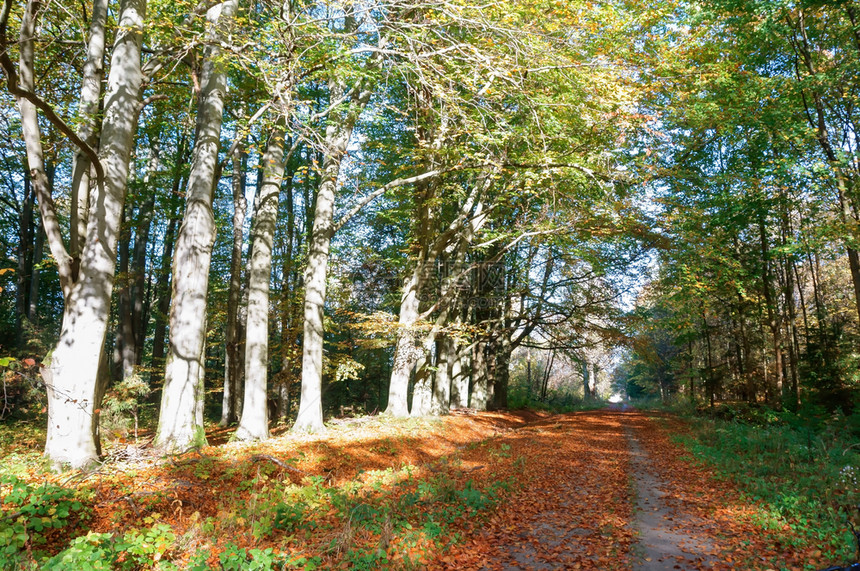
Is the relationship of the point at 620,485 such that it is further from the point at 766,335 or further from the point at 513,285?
the point at 766,335

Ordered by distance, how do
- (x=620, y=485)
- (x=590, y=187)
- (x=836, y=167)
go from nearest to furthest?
(x=620, y=485)
(x=836, y=167)
(x=590, y=187)

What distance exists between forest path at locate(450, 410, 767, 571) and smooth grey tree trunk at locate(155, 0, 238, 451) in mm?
5523

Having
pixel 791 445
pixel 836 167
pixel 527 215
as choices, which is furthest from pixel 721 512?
pixel 527 215

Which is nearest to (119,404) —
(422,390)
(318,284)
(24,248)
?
(318,284)

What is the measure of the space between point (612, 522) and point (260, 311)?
26.3ft

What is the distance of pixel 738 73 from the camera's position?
520 inches

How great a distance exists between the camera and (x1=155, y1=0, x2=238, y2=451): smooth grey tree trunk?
7898 mm

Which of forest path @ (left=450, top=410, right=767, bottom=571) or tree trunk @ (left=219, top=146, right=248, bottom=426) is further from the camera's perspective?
tree trunk @ (left=219, top=146, right=248, bottom=426)

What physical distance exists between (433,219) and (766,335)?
1928 cm

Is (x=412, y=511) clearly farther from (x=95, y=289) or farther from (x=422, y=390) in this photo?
(x=422, y=390)

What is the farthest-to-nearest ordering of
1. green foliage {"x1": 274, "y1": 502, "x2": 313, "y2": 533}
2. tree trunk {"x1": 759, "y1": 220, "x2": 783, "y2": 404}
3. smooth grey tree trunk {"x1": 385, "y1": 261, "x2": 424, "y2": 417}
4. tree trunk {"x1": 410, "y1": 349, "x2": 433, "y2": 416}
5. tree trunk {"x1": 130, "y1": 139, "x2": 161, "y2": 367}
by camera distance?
tree trunk {"x1": 130, "y1": 139, "x2": 161, "y2": 367}, tree trunk {"x1": 759, "y1": 220, "x2": 783, "y2": 404}, tree trunk {"x1": 410, "y1": 349, "x2": 433, "y2": 416}, smooth grey tree trunk {"x1": 385, "y1": 261, "x2": 424, "y2": 417}, green foliage {"x1": 274, "y1": 502, "x2": 313, "y2": 533}

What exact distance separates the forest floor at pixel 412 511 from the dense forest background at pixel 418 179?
137 cm

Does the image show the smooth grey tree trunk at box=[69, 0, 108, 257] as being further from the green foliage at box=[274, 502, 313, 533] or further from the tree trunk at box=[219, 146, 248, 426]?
the tree trunk at box=[219, 146, 248, 426]

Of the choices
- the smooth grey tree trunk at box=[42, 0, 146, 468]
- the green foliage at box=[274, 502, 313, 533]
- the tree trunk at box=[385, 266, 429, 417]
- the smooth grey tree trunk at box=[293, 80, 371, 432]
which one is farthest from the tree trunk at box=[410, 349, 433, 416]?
the smooth grey tree trunk at box=[42, 0, 146, 468]
